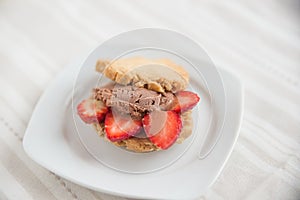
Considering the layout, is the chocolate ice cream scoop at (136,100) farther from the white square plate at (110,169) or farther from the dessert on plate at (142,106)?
the white square plate at (110,169)

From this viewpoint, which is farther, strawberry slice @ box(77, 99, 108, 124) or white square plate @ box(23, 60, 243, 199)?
strawberry slice @ box(77, 99, 108, 124)

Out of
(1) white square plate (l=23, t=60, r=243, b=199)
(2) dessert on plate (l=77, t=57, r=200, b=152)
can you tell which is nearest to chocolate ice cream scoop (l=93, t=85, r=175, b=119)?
(2) dessert on plate (l=77, t=57, r=200, b=152)

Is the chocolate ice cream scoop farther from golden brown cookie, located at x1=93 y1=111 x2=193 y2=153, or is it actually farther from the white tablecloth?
the white tablecloth

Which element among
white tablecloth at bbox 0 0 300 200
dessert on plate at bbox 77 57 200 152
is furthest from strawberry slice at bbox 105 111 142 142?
white tablecloth at bbox 0 0 300 200

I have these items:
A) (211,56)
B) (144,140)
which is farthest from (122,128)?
(211,56)

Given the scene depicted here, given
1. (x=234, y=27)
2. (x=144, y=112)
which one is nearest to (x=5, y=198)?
(x=144, y=112)

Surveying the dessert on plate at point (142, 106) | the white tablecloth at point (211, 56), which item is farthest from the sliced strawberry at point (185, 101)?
the white tablecloth at point (211, 56)

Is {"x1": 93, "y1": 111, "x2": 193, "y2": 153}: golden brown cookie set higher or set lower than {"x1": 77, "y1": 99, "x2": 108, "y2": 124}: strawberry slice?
lower

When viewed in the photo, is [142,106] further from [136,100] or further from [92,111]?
[92,111]
